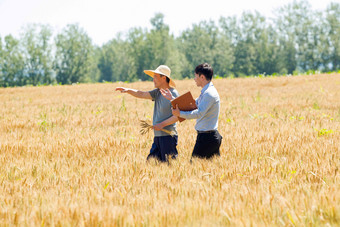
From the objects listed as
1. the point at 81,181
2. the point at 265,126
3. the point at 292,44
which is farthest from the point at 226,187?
the point at 292,44

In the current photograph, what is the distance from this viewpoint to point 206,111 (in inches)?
199

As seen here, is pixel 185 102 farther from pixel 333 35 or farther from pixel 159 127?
pixel 333 35

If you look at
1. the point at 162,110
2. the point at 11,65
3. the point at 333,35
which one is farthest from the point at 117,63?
the point at 162,110

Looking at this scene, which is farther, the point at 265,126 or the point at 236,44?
the point at 236,44

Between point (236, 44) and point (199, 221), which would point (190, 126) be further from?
point (236, 44)

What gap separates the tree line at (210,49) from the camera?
78.7 m

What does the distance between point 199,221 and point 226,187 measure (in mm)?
1009

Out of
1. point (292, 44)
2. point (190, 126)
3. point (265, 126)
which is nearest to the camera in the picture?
point (265, 126)

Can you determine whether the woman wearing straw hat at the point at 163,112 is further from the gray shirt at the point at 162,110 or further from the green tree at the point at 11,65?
the green tree at the point at 11,65

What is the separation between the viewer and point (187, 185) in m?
4.02

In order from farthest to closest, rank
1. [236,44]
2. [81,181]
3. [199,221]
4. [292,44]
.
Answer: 1. [236,44]
2. [292,44]
3. [81,181]
4. [199,221]

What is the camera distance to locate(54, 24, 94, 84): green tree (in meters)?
82.8

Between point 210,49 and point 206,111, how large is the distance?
84.6m

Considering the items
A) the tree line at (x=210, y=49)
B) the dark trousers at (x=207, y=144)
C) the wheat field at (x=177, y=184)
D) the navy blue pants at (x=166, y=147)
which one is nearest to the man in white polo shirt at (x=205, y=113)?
the dark trousers at (x=207, y=144)
